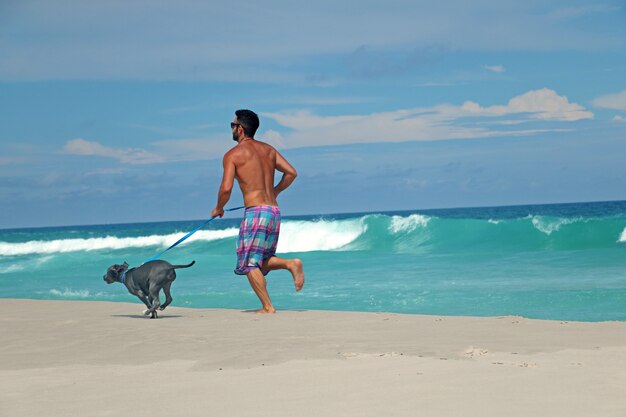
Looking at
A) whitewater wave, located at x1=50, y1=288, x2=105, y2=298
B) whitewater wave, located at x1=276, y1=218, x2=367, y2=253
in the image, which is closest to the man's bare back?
whitewater wave, located at x1=50, y1=288, x2=105, y2=298

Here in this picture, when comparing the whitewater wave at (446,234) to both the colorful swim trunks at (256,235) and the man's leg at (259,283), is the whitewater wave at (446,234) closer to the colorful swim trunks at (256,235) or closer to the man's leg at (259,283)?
the man's leg at (259,283)

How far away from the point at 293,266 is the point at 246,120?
4.91 feet

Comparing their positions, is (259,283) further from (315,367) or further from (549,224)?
(549,224)

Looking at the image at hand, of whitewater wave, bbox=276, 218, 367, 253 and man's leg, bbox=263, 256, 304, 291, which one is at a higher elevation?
whitewater wave, bbox=276, 218, 367, 253

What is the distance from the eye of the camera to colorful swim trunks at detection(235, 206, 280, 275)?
26.0 feet

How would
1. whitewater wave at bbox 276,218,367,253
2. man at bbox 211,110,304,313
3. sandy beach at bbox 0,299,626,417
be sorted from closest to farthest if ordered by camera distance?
sandy beach at bbox 0,299,626,417
man at bbox 211,110,304,313
whitewater wave at bbox 276,218,367,253

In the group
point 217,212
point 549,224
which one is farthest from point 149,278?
point 549,224

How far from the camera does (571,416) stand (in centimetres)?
344

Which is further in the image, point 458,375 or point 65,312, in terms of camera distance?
point 65,312

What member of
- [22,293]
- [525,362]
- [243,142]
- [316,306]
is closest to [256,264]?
[243,142]

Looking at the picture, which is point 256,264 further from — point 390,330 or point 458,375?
point 458,375

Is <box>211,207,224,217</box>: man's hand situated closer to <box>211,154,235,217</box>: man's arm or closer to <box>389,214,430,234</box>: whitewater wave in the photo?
<box>211,154,235,217</box>: man's arm

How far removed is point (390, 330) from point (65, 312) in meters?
3.71

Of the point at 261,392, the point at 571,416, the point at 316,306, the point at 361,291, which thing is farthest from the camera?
the point at 361,291
